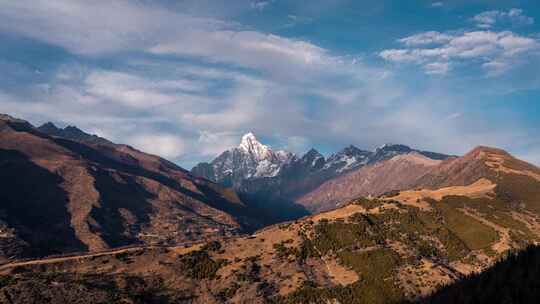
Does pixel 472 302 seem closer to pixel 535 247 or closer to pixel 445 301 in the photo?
pixel 445 301

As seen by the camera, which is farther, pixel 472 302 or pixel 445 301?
pixel 445 301

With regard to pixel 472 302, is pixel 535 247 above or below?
above

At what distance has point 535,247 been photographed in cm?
13938

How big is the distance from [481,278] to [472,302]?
20.1m

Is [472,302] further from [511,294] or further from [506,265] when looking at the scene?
[506,265]

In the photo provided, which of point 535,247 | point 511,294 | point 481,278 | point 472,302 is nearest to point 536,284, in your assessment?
point 511,294

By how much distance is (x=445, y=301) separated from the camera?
125 meters

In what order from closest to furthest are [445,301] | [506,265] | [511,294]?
[511,294], [445,301], [506,265]

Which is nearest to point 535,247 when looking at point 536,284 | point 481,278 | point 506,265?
point 506,265

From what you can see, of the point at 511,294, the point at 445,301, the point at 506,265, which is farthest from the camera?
the point at 506,265

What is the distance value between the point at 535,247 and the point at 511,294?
135 feet

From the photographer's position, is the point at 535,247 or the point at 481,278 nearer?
the point at 481,278

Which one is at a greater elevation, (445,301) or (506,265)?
(506,265)

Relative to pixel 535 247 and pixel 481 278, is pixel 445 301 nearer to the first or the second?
pixel 481 278
